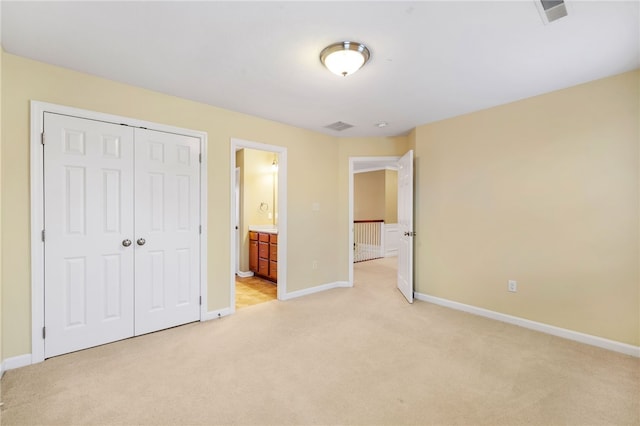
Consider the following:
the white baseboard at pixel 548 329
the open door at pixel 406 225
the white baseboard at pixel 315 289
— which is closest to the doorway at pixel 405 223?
the open door at pixel 406 225

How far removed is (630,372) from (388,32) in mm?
3145

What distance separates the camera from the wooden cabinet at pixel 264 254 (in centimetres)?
488

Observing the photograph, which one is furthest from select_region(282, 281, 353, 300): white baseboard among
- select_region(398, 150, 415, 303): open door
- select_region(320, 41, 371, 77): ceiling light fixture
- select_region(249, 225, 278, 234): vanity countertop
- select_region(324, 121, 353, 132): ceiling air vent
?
select_region(320, 41, 371, 77): ceiling light fixture

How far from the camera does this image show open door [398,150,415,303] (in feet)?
12.9

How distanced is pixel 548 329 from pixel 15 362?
4766 millimetres

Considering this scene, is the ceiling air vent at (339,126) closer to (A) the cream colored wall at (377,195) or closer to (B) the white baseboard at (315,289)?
(B) the white baseboard at (315,289)

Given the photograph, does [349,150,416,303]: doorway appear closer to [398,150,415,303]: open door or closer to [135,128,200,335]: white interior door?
[398,150,415,303]: open door

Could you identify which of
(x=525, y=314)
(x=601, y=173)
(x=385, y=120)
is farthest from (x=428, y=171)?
(x=525, y=314)

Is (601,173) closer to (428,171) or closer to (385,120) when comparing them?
(428,171)

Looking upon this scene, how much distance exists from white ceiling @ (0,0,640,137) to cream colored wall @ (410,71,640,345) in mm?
334

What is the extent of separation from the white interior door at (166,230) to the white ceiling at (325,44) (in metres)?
0.62

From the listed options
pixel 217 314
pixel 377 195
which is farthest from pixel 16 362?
pixel 377 195

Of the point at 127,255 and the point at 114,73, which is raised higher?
the point at 114,73

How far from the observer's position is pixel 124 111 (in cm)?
275
